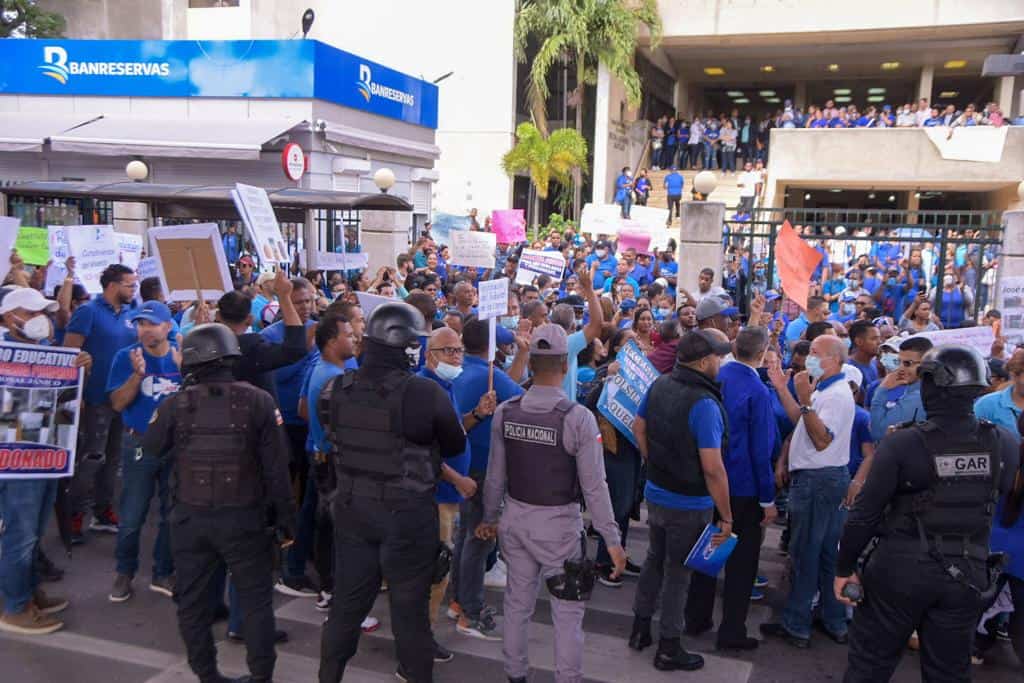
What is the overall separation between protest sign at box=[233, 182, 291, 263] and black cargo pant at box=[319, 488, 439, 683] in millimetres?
3111

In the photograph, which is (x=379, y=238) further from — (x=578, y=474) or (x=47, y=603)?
(x=578, y=474)

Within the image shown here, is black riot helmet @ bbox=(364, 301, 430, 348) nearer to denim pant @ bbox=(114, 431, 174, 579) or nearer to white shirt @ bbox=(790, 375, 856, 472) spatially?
denim pant @ bbox=(114, 431, 174, 579)

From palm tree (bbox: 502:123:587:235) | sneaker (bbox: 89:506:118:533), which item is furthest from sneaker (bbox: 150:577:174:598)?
palm tree (bbox: 502:123:587:235)

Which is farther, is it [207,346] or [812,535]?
[812,535]

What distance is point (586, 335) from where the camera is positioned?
6.54m

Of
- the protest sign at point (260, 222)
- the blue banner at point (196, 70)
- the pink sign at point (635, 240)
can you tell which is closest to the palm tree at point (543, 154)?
the blue banner at point (196, 70)

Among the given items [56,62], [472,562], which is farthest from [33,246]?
[56,62]

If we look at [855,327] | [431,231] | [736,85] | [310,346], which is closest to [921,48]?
[736,85]

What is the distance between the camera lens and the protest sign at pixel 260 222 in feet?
21.4

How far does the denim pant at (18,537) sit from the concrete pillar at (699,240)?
783 cm

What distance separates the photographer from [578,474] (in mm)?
4109

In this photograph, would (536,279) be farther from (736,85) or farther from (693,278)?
(736,85)

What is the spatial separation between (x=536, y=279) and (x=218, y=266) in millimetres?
5955

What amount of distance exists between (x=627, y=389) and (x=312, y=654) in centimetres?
269
